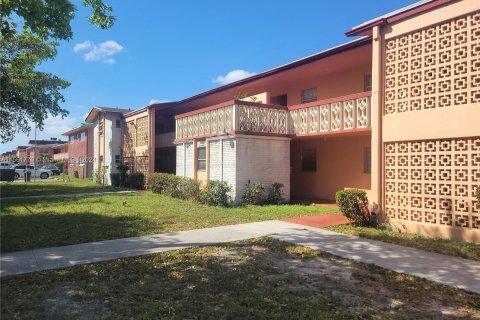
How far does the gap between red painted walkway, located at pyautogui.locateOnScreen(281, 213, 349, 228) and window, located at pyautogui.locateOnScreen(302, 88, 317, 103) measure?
21.9ft

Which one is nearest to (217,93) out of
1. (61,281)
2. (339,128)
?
(339,128)

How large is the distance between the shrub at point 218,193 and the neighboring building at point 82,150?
2779cm

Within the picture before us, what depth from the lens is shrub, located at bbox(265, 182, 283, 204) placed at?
14.8m

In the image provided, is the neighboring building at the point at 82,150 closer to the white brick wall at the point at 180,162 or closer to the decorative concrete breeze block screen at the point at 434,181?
the white brick wall at the point at 180,162

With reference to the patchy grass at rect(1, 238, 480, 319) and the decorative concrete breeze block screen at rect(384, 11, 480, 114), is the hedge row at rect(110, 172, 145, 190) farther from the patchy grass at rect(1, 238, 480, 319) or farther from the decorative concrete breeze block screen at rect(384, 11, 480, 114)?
the decorative concrete breeze block screen at rect(384, 11, 480, 114)

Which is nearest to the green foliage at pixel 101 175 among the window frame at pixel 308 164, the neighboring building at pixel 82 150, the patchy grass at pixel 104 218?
the neighboring building at pixel 82 150

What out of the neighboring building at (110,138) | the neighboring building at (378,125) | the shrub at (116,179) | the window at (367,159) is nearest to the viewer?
the neighboring building at (378,125)

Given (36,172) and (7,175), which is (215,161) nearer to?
(7,175)

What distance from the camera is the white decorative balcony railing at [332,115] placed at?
12242 millimetres

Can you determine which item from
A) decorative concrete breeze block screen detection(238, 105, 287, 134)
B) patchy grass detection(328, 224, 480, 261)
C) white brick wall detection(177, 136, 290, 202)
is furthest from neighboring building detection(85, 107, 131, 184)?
patchy grass detection(328, 224, 480, 261)

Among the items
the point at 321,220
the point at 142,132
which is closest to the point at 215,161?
the point at 321,220

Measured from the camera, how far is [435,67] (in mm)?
9008

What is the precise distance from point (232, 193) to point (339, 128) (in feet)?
15.8

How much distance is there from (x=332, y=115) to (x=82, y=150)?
36.9 metres
